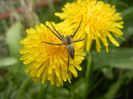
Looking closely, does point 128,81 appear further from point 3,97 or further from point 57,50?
point 3,97

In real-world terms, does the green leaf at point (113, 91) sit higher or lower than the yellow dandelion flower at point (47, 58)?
lower

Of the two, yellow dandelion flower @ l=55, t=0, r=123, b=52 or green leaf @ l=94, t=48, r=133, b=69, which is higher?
yellow dandelion flower @ l=55, t=0, r=123, b=52

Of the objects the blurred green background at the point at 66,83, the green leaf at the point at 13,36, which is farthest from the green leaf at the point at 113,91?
the green leaf at the point at 13,36

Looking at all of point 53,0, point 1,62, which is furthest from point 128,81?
point 53,0

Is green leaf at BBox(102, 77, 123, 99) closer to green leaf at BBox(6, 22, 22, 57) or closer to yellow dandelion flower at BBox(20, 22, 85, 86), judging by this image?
yellow dandelion flower at BBox(20, 22, 85, 86)

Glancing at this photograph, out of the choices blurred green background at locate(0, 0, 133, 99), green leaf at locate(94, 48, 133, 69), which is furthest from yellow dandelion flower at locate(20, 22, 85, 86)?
green leaf at locate(94, 48, 133, 69)

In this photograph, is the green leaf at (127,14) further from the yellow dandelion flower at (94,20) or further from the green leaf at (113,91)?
the green leaf at (113,91)
